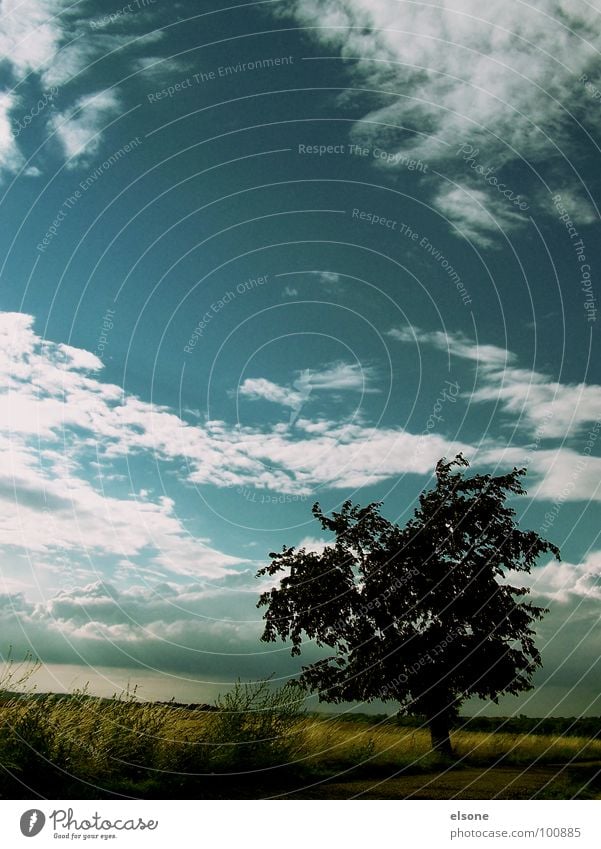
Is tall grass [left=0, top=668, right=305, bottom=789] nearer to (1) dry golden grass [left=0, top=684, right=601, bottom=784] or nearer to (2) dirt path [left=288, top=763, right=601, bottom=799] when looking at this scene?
(1) dry golden grass [left=0, top=684, right=601, bottom=784]

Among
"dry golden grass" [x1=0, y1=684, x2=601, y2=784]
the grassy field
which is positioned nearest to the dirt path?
the grassy field

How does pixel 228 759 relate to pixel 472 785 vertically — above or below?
above

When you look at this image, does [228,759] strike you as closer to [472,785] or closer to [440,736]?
[472,785]

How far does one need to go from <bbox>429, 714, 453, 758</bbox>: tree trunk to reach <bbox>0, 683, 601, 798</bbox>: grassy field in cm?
68

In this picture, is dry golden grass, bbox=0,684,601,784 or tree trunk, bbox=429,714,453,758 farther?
tree trunk, bbox=429,714,453,758

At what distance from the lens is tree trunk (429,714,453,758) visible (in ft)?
64.6

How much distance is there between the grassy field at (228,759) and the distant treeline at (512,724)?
1655mm

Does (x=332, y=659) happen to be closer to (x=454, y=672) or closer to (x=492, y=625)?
(x=454, y=672)

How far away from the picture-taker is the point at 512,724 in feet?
74.5

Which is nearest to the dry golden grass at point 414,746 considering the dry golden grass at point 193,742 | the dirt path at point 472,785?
the dry golden grass at point 193,742

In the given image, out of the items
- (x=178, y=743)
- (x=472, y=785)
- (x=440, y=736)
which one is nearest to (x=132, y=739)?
(x=178, y=743)

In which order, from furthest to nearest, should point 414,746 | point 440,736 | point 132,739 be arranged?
point 440,736, point 414,746, point 132,739

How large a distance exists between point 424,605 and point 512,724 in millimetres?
5263

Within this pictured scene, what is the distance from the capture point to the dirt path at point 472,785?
14453 millimetres
